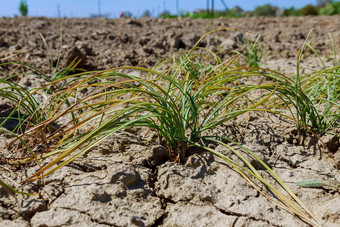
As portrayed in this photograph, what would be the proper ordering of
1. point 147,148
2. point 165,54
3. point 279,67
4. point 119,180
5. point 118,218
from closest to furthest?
1. point 118,218
2. point 119,180
3. point 147,148
4. point 279,67
5. point 165,54

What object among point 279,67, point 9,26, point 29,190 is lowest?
point 29,190

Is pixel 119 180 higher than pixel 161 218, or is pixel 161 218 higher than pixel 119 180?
pixel 119 180

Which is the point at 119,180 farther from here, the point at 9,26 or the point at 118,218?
the point at 9,26

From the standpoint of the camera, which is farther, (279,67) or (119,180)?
(279,67)

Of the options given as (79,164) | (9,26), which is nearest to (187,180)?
(79,164)

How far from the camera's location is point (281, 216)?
4.00 feet

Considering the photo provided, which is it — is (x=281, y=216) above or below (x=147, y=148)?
below

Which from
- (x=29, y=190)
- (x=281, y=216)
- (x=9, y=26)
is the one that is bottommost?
(x=281, y=216)

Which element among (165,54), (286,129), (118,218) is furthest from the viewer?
(165,54)

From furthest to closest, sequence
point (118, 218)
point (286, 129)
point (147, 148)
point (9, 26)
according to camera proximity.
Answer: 1. point (9, 26)
2. point (286, 129)
3. point (147, 148)
4. point (118, 218)

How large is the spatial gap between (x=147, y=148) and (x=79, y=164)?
31cm

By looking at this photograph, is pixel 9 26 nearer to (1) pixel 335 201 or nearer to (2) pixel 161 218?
(2) pixel 161 218

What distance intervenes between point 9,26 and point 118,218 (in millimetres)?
3368

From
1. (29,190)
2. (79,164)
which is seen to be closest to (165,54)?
(79,164)
